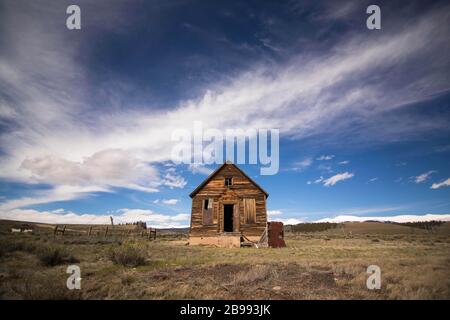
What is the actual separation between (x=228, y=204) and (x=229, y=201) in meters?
0.34

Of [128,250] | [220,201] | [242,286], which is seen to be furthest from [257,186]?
[242,286]

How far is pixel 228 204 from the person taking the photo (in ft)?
66.5

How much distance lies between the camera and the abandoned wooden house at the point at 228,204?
19.3m

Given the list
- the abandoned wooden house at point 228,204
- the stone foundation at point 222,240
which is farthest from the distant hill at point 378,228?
the stone foundation at point 222,240

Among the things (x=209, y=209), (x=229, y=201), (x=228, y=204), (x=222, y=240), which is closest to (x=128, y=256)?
(x=222, y=240)

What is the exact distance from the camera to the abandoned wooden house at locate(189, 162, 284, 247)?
63.2 ft

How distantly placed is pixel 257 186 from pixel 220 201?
3089 mm

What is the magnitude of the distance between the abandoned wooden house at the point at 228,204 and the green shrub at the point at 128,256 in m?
10.6

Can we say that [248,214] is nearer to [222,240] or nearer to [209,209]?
[222,240]

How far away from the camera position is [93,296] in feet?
16.4

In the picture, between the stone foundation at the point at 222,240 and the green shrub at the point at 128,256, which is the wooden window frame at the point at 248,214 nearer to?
the stone foundation at the point at 222,240

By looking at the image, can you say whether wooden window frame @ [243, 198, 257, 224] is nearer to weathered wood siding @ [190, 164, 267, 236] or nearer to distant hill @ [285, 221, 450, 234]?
weathered wood siding @ [190, 164, 267, 236]

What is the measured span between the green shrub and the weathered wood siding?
10.9 meters
